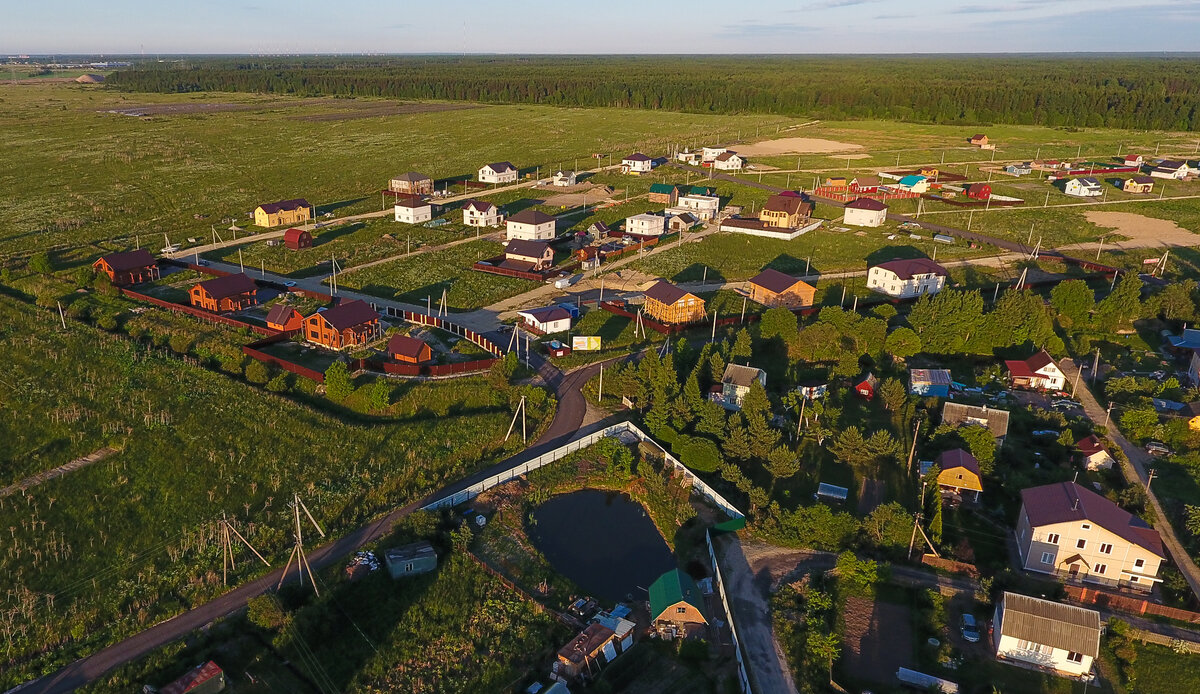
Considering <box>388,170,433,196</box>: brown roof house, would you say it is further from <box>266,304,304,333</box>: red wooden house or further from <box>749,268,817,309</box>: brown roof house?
<box>749,268,817,309</box>: brown roof house

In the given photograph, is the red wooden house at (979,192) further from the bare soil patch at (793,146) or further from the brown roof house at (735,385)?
the brown roof house at (735,385)

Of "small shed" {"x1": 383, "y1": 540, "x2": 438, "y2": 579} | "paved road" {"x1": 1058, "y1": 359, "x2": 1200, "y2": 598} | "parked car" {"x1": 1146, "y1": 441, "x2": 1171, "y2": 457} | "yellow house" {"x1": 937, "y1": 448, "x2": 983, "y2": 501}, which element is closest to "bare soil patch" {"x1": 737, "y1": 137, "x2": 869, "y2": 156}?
"paved road" {"x1": 1058, "y1": 359, "x2": 1200, "y2": 598}

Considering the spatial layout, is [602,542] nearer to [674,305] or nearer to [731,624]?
[731,624]

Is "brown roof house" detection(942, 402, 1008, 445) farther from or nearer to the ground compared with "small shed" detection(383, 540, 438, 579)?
farther from the ground

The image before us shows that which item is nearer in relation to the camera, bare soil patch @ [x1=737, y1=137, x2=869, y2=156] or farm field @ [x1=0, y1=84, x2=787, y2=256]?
farm field @ [x1=0, y1=84, x2=787, y2=256]

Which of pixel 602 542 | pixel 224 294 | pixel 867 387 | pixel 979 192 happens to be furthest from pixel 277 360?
pixel 979 192

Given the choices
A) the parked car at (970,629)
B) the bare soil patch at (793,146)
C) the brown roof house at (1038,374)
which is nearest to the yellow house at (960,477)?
the parked car at (970,629)
